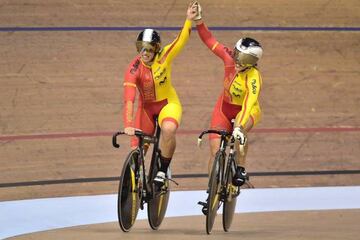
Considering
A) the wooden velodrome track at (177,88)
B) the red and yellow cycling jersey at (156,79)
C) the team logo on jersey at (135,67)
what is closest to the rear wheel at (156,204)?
the red and yellow cycling jersey at (156,79)

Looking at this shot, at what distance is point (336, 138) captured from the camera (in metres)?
10.0

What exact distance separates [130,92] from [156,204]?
794mm

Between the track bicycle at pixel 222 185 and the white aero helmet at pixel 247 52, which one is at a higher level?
the white aero helmet at pixel 247 52

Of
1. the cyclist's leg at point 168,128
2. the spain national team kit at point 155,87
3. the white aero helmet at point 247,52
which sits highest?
the white aero helmet at point 247,52

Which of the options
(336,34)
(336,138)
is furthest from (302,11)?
(336,138)

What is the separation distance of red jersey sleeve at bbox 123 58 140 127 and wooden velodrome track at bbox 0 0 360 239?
1778 mm

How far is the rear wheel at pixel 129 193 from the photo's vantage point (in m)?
7.10

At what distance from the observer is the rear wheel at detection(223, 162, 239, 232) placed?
738 centimetres

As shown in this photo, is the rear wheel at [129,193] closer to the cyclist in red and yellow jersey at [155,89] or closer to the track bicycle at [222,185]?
the cyclist in red and yellow jersey at [155,89]

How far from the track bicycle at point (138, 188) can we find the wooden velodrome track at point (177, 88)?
4.97 feet

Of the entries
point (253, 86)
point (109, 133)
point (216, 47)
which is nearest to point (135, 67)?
point (216, 47)

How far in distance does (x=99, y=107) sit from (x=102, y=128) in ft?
0.76

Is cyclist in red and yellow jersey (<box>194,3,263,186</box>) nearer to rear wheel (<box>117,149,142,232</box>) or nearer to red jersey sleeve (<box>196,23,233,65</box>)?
red jersey sleeve (<box>196,23,233,65</box>)

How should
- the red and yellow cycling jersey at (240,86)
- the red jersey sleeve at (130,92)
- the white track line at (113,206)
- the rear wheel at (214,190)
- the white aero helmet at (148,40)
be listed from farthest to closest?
1. the white track line at (113,206)
2. the red and yellow cycling jersey at (240,86)
3. the white aero helmet at (148,40)
4. the red jersey sleeve at (130,92)
5. the rear wheel at (214,190)
